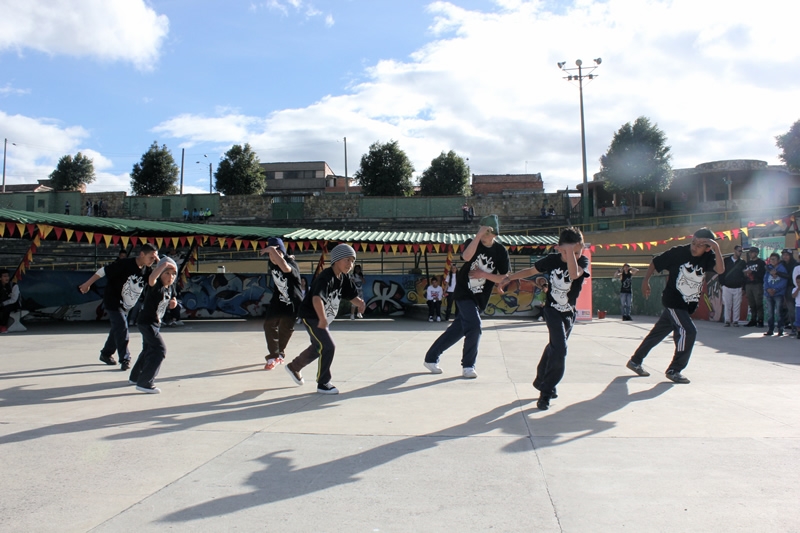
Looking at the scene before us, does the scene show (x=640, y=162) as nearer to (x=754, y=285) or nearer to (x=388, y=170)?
(x=388, y=170)

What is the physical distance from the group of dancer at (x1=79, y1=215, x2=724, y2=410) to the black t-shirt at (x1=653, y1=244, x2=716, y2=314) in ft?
0.03

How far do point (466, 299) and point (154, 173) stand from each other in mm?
52836

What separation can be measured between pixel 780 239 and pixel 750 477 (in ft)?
44.7

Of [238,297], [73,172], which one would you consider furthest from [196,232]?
[73,172]

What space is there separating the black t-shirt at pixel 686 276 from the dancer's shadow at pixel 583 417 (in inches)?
37.7

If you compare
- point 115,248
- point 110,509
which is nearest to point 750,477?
point 110,509

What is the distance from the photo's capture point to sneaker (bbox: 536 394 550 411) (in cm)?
535

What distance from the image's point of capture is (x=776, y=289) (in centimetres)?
1205

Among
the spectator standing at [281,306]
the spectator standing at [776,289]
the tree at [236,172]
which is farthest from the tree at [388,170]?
the spectator standing at [281,306]

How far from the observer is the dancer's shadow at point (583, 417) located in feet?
14.7

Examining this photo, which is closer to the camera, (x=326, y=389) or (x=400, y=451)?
(x=400, y=451)

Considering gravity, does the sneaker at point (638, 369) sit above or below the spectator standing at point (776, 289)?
below

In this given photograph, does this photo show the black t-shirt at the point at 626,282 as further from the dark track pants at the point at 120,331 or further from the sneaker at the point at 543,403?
the dark track pants at the point at 120,331

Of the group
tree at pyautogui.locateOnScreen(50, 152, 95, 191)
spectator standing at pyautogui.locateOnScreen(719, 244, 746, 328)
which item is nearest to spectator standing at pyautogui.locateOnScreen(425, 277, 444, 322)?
spectator standing at pyautogui.locateOnScreen(719, 244, 746, 328)
